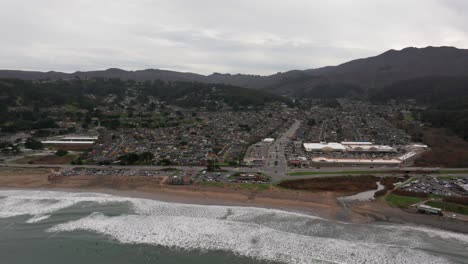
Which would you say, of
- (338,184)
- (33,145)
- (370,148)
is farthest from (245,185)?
(33,145)

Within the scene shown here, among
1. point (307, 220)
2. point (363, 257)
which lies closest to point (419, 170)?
point (307, 220)

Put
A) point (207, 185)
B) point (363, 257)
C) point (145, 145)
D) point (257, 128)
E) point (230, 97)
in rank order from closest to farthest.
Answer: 1. point (363, 257)
2. point (207, 185)
3. point (145, 145)
4. point (257, 128)
5. point (230, 97)

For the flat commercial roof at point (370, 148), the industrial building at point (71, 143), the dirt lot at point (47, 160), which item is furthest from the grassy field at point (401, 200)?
the industrial building at point (71, 143)

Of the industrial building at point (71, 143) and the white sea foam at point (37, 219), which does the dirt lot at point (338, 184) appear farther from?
the industrial building at point (71, 143)

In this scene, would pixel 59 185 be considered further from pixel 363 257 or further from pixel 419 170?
pixel 419 170

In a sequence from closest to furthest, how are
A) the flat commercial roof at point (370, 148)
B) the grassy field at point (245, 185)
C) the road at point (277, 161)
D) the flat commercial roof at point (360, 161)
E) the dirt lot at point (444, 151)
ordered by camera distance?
the grassy field at point (245, 185) < the road at point (277, 161) < the dirt lot at point (444, 151) < the flat commercial roof at point (360, 161) < the flat commercial roof at point (370, 148)
